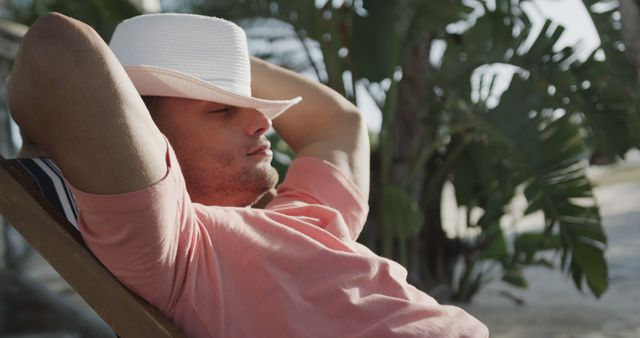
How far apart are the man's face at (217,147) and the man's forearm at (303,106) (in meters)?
0.41

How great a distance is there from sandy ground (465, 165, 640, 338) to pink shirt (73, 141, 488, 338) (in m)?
4.39

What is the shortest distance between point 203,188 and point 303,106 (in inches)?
20.8

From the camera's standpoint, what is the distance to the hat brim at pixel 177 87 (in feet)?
6.20

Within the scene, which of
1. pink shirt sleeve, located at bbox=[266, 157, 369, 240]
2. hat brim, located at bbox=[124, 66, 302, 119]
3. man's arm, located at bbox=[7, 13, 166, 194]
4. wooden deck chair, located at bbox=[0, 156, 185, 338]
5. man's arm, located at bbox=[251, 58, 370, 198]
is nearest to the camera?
man's arm, located at bbox=[7, 13, 166, 194]

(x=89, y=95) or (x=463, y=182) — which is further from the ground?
(x=89, y=95)

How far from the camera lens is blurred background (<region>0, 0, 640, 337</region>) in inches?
210

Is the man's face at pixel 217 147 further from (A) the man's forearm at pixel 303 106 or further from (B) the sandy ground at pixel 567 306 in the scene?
(B) the sandy ground at pixel 567 306

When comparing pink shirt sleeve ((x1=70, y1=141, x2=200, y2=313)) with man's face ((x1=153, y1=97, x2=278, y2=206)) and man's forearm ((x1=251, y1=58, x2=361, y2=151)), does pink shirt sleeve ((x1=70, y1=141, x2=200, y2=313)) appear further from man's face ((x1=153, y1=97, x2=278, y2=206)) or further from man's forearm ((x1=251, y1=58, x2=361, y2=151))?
man's forearm ((x1=251, y1=58, x2=361, y2=151))

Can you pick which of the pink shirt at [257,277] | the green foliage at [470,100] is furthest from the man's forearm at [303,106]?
the green foliage at [470,100]

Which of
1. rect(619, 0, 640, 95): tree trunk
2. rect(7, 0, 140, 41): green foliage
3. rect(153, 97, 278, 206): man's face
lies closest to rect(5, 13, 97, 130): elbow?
rect(153, 97, 278, 206): man's face

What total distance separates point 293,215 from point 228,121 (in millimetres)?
254

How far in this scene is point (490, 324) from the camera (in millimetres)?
6504

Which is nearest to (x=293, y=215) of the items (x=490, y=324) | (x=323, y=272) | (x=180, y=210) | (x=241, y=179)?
(x=241, y=179)

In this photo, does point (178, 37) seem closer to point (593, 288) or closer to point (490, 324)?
point (593, 288)
